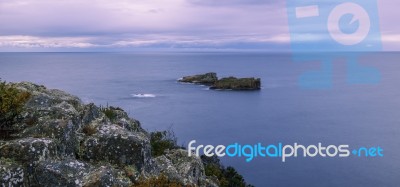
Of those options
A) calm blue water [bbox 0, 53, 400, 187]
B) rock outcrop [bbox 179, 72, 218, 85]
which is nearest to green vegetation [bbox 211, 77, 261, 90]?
calm blue water [bbox 0, 53, 400, 187]

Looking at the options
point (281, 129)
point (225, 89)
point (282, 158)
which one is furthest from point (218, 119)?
point (225, 89)

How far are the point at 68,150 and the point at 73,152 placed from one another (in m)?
0.15

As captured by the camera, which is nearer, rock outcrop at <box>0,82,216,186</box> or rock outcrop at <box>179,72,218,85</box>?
rock outcrop at <box>0,82,216,186</box>

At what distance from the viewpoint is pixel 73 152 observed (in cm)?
1091

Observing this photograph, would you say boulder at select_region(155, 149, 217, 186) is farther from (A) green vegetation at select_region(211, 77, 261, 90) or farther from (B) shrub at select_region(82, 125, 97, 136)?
(A) green vegetation at select_region(211, 77, 261, 90)

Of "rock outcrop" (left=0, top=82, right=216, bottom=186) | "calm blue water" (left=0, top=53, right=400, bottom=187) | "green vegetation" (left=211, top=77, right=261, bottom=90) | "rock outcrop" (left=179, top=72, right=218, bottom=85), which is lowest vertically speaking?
"calm blue water" (left=0, top=53, right=400, bottom=187)

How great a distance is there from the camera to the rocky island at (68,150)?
31.0ft

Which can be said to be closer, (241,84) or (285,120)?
(285,120)

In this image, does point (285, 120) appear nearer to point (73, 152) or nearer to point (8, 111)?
point (73, 152)

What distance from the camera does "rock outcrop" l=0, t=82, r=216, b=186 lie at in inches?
371

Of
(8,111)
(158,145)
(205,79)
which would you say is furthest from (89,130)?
(205,79)

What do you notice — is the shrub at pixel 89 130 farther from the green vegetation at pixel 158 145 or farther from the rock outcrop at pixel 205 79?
the rock outcrop at pixel 205 79

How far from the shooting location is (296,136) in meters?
84.5

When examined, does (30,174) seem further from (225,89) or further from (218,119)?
(225,89)
